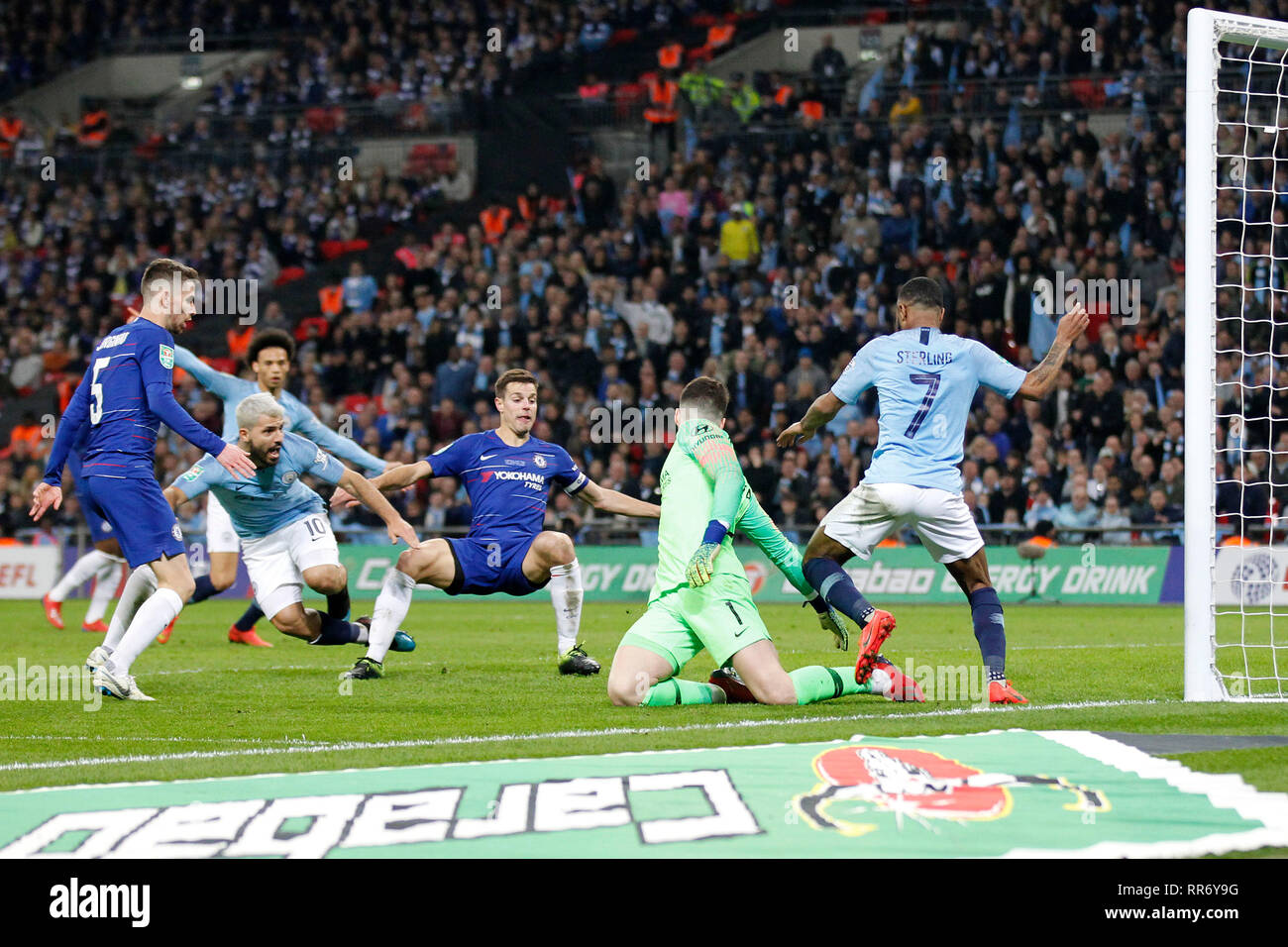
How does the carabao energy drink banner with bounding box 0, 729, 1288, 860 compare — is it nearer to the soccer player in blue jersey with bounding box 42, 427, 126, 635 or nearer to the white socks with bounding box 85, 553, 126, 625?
the soccer player in blue jersey with bounding box 42, 427, 126, 635

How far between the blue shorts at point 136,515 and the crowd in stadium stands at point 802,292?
12.0 m

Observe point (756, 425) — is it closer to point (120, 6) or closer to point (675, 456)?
point (675, 456)

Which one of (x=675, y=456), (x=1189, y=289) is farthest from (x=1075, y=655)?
(x=675, y=456)

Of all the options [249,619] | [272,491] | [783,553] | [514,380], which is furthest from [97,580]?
[783,553]

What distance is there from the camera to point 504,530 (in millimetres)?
9852

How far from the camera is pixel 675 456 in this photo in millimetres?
7949

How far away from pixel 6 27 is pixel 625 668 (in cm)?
A: 3017

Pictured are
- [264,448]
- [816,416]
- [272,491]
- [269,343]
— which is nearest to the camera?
[816,416]

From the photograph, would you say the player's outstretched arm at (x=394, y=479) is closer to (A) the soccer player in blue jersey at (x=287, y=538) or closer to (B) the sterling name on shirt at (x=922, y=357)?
(A) the soccer player in blue jersey at (x=287, y=538)

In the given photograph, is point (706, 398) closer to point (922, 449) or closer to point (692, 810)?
point (922, 449)

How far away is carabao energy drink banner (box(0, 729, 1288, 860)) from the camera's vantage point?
4.33 metres
